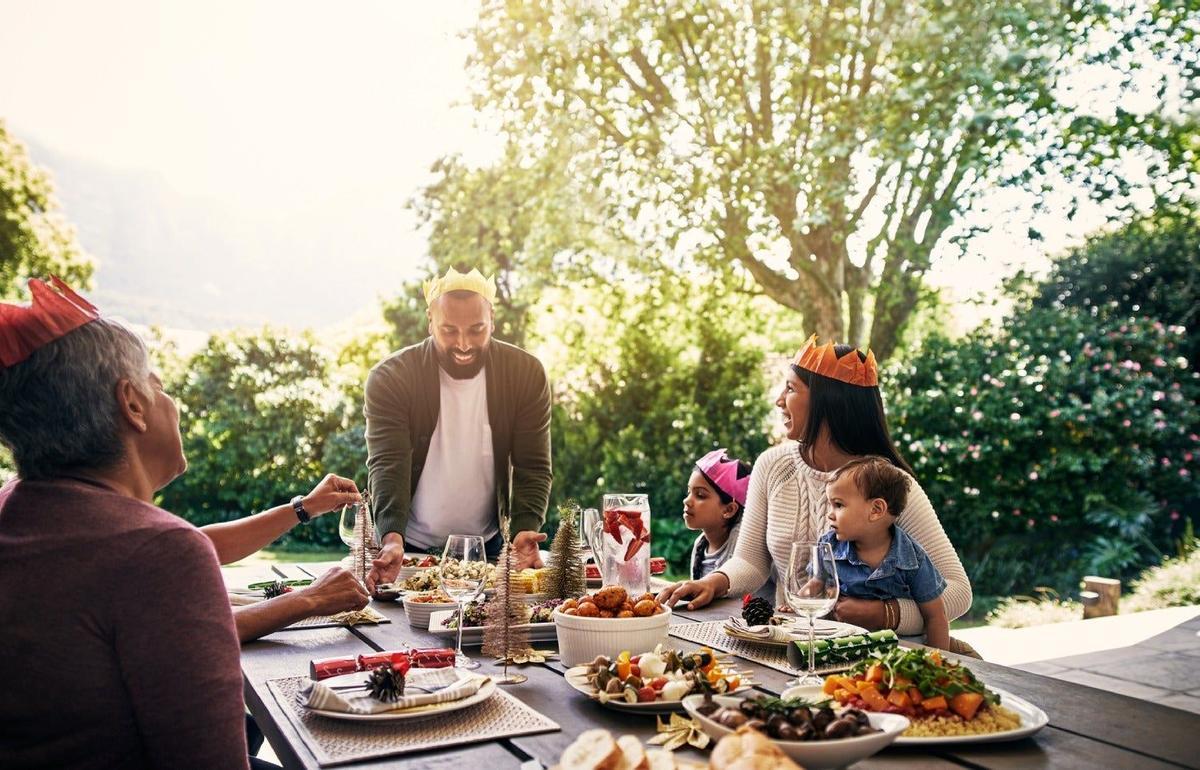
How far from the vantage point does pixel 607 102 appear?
8062mm

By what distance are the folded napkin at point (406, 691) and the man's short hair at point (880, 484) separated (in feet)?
3.68

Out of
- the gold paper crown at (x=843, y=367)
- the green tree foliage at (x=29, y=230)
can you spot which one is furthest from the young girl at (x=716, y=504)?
the green tree foliage at (x=29, y=230)

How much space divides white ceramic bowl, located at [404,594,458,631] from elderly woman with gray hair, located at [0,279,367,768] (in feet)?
3.44

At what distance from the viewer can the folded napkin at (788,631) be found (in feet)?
6.54

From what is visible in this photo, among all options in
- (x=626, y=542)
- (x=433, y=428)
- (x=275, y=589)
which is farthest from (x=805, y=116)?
(x=275, y=589)

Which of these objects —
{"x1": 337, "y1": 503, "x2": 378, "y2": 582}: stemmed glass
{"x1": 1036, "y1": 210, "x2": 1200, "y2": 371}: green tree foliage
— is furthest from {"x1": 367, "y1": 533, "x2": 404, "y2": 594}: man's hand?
{"x1": 1036, "y1": 210, "x2": 1200, "y2": 371}: green tree foliage

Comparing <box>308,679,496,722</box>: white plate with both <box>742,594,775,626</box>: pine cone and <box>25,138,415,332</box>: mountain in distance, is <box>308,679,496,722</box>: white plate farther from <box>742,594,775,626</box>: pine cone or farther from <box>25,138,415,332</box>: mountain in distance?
<box>25,138,415,332</box>: mountain in distance

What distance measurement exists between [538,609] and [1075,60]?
6.86m

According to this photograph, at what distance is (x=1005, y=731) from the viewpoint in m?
1.46

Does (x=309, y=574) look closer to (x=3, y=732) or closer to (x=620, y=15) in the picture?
(x=3, y=732)

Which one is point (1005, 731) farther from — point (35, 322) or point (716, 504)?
point (716, 504)

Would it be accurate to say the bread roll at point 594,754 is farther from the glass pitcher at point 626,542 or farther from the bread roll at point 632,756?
the glass pitcher at point 626,542

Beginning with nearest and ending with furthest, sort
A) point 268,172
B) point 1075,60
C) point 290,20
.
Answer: point 1075,60, point 290,20, point 268,172

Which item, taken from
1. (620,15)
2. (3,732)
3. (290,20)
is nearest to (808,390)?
(3,732)
